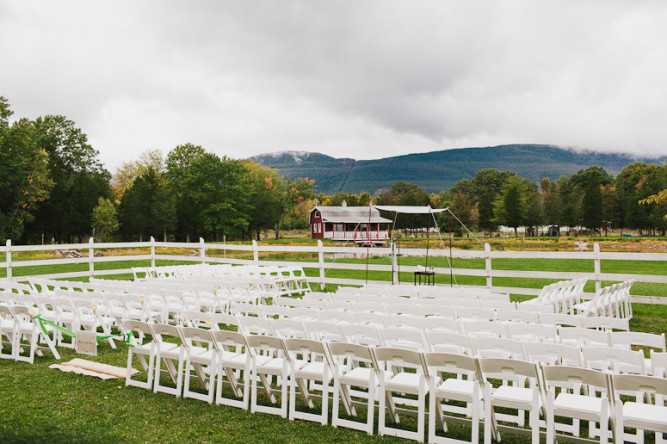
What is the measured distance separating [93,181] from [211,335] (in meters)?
55.0

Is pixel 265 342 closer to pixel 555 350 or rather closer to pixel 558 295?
pixel 555 350

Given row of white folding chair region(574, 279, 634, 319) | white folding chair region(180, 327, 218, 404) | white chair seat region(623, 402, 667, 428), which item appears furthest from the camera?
row of white folding chair region(574, 279, 634, 319)

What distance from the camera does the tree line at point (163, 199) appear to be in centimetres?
4412

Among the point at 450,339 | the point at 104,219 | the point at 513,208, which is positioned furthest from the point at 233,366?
the point at 513,208

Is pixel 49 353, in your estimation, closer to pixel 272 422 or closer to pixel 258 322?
pixel 258 322

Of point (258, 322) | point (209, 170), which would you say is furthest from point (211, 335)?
point (209, 170)

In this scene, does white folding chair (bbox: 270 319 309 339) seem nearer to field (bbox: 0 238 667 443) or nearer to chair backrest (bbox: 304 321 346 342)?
chair backrest (bbox: 304 321 346 342)

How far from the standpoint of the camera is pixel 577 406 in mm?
4305

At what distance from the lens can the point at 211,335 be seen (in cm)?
579

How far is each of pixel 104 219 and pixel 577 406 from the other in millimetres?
52131

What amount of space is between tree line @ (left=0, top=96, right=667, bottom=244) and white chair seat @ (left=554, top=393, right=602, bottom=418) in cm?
3254

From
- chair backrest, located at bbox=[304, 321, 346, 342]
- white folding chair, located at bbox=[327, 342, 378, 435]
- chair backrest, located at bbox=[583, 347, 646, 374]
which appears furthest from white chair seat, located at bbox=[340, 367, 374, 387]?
chair backrest, located at bbox=[583, 347, 646, 374]

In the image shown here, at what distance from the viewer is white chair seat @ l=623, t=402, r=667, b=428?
3.99 metres

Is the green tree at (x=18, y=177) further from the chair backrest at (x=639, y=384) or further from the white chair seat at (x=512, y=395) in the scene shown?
the chair backrest at (x=639, y=384)
